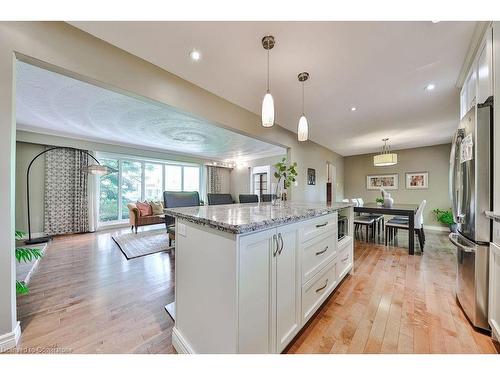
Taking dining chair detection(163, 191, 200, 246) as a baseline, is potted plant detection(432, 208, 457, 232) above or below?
below

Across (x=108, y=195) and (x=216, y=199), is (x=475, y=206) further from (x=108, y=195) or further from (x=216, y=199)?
(x=108, y=195)

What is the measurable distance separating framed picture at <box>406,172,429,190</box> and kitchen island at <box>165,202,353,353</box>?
6244 mm

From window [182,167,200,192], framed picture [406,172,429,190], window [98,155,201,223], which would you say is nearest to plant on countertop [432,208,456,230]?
framed picture [406,172,429,190]

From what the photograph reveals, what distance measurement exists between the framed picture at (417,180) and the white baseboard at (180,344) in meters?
7.21

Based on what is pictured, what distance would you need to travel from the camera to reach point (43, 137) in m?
4.27

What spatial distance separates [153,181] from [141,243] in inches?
119

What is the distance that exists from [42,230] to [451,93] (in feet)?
25.9

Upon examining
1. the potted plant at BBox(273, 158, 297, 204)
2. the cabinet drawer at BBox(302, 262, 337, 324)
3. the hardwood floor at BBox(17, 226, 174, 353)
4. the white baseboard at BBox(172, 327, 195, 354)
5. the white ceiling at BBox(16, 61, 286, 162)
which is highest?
the white ceiling at BBox(16, 61, 286, 162)

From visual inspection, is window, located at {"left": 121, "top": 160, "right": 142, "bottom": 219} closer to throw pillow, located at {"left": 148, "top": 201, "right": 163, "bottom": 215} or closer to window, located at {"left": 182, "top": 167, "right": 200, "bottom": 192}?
throw pillow, located at {"left": 148, "top": 201, "right": 163, "bottom": 215}

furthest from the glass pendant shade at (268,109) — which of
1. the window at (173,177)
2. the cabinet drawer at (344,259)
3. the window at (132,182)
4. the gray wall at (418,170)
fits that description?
the gray wall at (418,170)

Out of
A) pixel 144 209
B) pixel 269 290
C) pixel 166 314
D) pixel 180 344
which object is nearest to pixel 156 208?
pixel 144 209

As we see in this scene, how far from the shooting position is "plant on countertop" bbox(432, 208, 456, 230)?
16.7 ft
